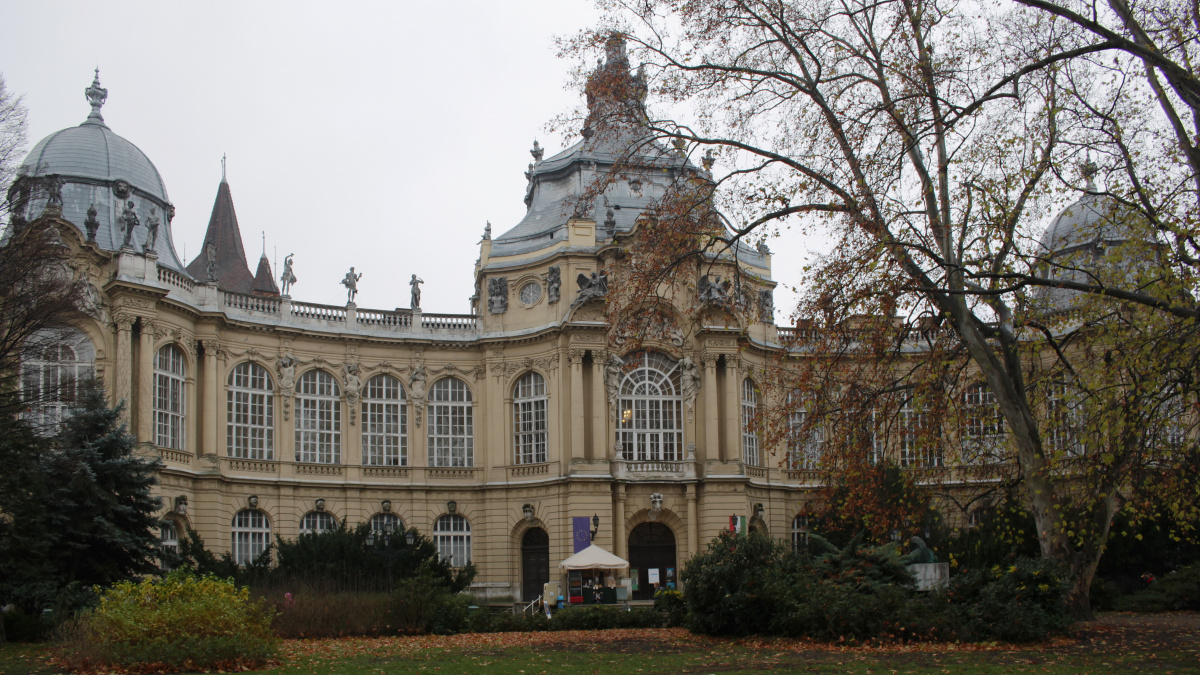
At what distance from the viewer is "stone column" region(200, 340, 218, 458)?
130ft

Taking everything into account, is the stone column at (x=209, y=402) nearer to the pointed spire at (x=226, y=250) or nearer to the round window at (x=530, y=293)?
the round window at (x=530, y=293)

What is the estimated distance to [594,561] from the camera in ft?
122

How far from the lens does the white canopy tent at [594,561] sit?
37.0m

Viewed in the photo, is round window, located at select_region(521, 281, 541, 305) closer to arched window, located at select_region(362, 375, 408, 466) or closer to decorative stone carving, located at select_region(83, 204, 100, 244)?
arched window, located at select_region(362, 375, 408, 466)

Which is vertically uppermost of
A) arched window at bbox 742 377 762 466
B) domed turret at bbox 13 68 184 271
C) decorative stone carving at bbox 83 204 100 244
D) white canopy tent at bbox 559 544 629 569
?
domed turret at bbox 13 68 184 271

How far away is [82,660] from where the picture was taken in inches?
694

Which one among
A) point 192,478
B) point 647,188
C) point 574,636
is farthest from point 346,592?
point 647,188

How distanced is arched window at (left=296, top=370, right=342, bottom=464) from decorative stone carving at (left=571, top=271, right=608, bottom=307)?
30.0 feet

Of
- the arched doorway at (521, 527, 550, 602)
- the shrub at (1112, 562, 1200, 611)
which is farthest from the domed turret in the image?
the shrub at (1112, 562, 1200, 611)

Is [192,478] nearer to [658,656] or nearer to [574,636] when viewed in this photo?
[574,636]

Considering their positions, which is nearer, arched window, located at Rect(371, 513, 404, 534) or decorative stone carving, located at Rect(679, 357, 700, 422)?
arched window, located at Rect(371, 513, 404, 534)

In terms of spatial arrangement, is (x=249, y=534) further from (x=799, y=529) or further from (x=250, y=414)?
(x=799, y=529)

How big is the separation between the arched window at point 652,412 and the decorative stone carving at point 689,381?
0.30 meters

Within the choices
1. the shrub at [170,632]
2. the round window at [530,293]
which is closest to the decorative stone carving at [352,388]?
the round window at [530,293]
